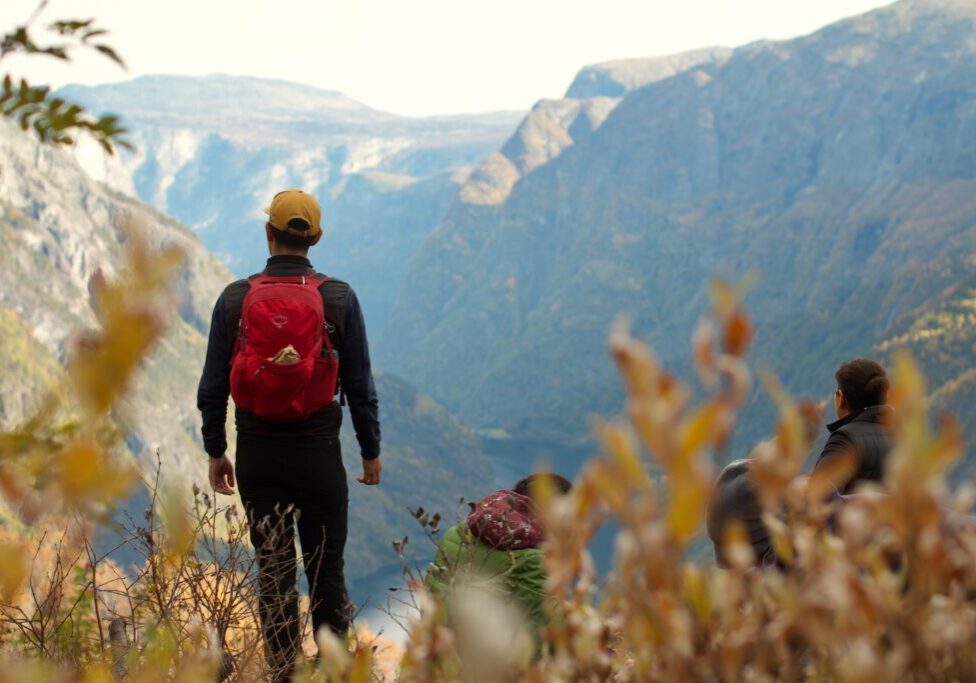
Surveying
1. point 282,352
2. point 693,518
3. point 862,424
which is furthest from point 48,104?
point 862,424

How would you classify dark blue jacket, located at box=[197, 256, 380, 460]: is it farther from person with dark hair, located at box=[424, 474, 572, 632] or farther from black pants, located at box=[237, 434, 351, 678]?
person with dark hair, located at box=[424, 474, 572, 632]

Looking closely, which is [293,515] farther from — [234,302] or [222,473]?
[234,302]

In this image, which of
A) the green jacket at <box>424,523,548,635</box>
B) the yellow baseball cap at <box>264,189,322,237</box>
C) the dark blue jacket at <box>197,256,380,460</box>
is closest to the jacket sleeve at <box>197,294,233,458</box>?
the dark blue jacket at <box>197,256,380,460</box>

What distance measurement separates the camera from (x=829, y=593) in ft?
3.76

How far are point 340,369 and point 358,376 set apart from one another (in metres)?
0.09

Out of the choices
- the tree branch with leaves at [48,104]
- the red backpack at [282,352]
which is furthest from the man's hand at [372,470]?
the tree branch with leaves at [48,104]

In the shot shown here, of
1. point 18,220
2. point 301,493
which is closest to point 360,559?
point 18,220

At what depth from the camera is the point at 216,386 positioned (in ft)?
15.5

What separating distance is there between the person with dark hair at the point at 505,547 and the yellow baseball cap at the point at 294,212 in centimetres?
132

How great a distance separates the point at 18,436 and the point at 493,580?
8.99 feet

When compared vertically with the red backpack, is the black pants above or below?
below

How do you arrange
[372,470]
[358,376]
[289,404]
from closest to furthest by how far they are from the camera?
[289,404] → [358,376] → [372,470]

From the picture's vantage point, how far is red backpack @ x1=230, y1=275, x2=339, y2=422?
4328 mm

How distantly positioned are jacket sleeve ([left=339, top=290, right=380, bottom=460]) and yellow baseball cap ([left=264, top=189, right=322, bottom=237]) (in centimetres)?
32
